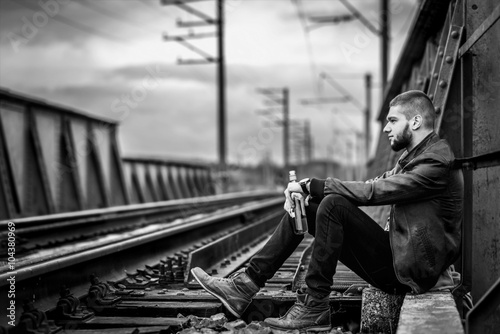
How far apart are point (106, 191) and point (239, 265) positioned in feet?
30.5

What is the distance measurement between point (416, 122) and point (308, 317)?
1.29 metres

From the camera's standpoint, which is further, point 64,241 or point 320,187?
point 64,241

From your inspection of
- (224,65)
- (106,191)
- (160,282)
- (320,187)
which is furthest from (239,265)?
(224,65)

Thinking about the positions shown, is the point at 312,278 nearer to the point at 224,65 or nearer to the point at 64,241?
the point at 64,241

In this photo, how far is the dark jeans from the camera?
357 cm

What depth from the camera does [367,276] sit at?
12.3ft

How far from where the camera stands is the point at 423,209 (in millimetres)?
3420

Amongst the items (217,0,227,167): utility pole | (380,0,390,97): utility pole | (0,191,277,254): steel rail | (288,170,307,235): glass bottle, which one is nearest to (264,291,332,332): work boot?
(288,170,307,235): glass bottle

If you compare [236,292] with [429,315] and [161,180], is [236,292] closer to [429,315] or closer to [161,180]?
[429,315]

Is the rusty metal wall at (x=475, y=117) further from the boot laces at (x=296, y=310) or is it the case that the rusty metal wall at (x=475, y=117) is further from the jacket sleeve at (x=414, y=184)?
the boot laces at (x=296, y=310)

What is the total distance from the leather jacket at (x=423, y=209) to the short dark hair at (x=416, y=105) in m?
0.12

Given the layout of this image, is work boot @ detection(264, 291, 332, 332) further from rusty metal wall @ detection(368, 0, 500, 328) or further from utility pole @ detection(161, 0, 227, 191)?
utility pole @ detection(161, 0, 227, 191)

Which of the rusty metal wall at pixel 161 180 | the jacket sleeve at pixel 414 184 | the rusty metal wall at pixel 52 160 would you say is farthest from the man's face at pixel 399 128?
the rusty metal wall at pixel 161 180

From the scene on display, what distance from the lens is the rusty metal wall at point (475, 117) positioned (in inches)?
153
